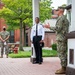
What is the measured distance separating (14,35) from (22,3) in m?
26.3

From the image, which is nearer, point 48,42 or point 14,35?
point 48,42

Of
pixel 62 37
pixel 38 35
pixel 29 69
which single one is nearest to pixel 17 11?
pixel 38 35

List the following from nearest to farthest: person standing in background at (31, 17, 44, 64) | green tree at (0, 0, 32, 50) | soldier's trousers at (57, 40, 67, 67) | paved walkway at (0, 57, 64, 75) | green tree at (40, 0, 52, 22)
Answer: soldier's trousers at (57, 40, 67, 67), paved walkway at (0, 57, 64, 75), person standing in background at (31, 17, 44, 64), green tree at (0, 0, 32, 50), green tree at (40, 0, 52, 22)

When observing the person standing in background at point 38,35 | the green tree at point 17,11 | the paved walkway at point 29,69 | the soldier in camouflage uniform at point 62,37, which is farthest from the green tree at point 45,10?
the soldier in camouflage uniform at point 62,37

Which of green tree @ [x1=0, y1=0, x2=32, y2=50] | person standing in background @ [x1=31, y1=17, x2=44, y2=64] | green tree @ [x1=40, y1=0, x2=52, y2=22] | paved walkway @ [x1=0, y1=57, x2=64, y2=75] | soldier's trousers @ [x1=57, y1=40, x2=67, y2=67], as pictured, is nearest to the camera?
soldier's trousers @ [x1=57, y1=40, x2=67, y2=67]

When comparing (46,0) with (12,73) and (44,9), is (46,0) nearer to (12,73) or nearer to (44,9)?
(44,9)

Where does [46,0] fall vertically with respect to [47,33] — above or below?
above

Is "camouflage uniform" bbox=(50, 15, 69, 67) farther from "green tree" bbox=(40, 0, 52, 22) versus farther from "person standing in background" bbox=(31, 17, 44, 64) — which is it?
"green tree" bbox=(40, 0, 52, 22)

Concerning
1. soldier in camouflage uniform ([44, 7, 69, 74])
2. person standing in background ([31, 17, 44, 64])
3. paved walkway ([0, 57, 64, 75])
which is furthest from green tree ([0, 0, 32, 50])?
soldier in camouflage uniform ([44, 7, 69, 74])

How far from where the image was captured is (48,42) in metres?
51.7

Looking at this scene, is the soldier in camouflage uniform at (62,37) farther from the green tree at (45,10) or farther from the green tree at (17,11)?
the green tree at (45,10)

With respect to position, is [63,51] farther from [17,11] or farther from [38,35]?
[17,11]

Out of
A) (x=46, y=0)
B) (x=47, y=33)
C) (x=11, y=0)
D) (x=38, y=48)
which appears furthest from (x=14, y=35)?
(x=38, y=48)

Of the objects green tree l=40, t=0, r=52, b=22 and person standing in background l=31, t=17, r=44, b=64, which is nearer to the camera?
person standing in background l=31, t=17, r=44, b=64
